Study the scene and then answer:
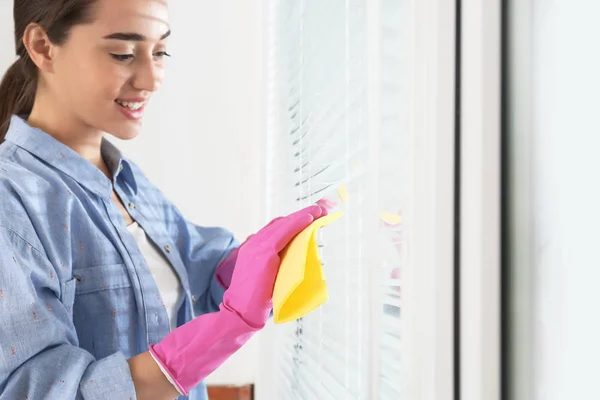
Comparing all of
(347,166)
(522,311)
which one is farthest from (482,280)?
(347,166)

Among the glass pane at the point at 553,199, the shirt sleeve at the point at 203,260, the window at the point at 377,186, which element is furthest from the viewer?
the shirt sleeve at the point at 203,260

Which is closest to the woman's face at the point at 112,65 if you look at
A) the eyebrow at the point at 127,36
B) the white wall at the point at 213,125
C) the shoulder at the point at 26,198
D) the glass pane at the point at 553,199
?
the eyebrow at the point at 127,36

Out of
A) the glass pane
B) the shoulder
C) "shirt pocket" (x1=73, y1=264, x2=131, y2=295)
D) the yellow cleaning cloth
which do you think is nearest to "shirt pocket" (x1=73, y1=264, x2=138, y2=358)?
"shirt pocket" (x1=73, y1=264, x2=131, y2=295)

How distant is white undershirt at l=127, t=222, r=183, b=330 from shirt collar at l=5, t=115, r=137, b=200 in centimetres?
9

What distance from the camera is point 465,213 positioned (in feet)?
1.77

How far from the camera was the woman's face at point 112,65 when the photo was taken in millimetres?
958

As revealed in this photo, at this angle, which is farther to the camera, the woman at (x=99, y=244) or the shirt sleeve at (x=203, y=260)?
the shirt sleeve at (x=203, y=260)

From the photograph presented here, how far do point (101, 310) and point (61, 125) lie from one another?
0.98ft

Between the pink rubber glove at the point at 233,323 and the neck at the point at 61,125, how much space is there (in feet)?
1.30

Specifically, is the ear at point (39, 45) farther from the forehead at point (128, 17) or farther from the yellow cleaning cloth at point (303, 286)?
the yellow cleaning cloth at point (303, 286)

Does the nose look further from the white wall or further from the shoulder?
the white wall

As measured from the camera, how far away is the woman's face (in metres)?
0.96

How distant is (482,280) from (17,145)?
2.49 feet

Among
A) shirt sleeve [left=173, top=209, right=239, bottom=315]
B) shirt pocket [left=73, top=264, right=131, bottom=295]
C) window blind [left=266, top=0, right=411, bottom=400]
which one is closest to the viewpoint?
window blind [left=266, top=0, right=411, bottom=400]
